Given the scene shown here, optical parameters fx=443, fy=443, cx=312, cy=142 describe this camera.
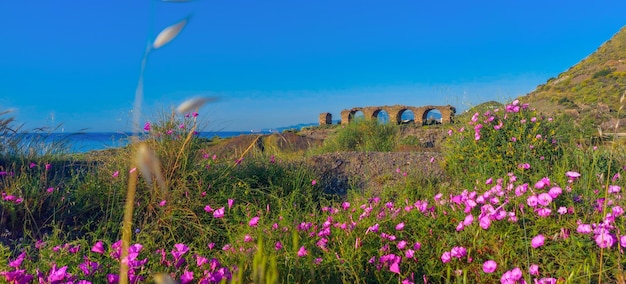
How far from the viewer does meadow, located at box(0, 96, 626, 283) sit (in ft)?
6.43

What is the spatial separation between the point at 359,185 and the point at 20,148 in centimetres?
399

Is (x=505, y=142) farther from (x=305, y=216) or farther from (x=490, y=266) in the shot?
(x=490, y=266)

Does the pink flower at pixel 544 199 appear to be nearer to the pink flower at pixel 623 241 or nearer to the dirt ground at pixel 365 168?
the pink flower at pixel 623 241

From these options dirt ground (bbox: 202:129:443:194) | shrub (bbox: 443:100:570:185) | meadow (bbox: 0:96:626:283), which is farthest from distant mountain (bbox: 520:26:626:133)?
meadow (bbox: 0:96:626:283)

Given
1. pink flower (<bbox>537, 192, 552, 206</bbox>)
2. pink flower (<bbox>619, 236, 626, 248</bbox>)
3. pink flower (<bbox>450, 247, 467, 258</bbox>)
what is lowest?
pink flower (<bbox>450, 247, 467, 258</bbox>)

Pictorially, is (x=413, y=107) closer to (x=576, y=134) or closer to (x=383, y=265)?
(x=576, y=134)

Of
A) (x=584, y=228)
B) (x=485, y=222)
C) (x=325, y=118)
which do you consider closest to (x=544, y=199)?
(x=584, y=228)

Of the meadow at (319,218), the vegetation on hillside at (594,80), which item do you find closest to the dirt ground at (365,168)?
the meadow at (319,218)

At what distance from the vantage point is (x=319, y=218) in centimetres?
335

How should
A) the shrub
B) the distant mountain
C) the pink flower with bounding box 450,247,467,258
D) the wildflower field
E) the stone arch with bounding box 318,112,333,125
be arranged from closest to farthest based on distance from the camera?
the wildflower field → the pink flower with bounding box 450,247,467,258 → the shrub → the distant mountain → the stone arch with bounding box 318,112,333,125

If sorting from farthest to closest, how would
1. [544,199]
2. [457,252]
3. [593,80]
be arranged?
[593,80] < [544,199] < [457,252]

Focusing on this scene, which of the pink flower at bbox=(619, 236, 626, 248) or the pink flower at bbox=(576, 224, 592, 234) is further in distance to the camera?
the pink flower at bbox=(576, 224, 592, 234)

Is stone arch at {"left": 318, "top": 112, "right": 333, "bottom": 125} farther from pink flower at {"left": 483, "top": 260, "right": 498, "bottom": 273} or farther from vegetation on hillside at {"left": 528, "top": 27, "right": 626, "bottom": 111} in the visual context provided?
pink flower at {"left": 483, "top": 260, "right": 498, "bottom": 273}

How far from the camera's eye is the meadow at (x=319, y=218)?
1959 mm
